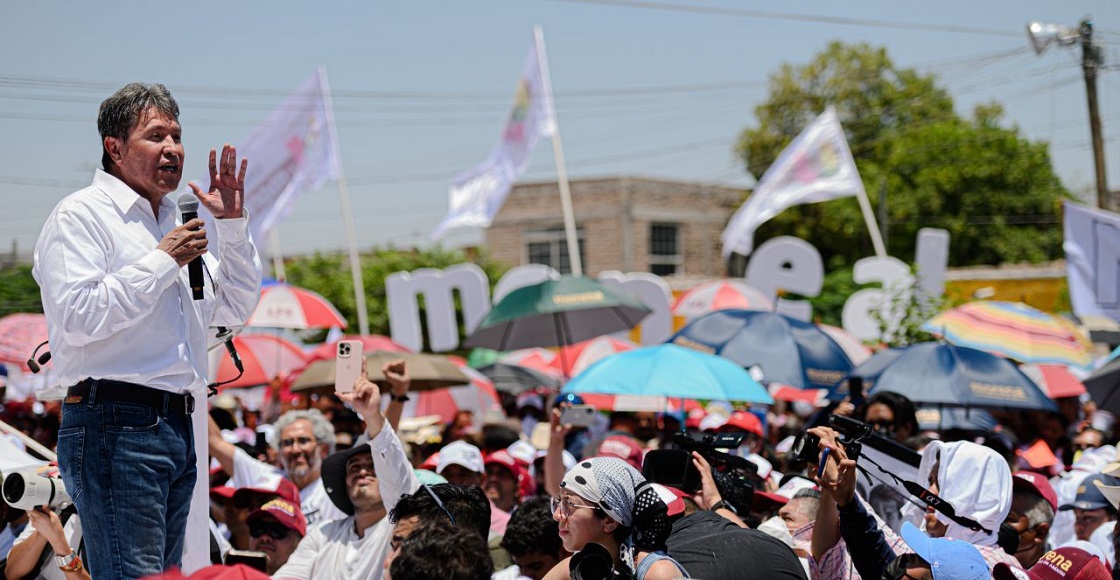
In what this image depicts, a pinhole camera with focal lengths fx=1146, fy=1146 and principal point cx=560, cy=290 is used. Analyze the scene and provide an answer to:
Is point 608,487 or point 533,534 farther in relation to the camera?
point 533,534

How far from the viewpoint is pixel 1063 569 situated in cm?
475

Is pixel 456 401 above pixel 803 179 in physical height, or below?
below

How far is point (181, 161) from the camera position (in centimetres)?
371

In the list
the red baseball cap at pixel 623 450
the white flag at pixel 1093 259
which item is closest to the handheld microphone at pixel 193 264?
the red baseball cap at pixel 623 450

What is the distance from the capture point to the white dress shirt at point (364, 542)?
16.1 feet

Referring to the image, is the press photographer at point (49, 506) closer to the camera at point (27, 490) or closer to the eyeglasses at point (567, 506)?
the camera at point (27, 490)

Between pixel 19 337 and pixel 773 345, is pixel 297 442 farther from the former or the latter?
pixel 19 337

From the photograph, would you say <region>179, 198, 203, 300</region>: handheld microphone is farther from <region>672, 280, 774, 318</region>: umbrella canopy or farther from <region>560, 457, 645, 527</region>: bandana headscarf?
<region>672, 280, 774, 318</region>: umbrella canopy

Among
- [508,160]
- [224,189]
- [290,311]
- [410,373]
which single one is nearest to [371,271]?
[508,160]

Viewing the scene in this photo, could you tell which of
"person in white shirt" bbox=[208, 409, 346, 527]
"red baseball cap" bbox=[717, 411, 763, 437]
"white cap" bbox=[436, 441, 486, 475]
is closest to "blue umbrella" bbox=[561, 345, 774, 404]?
"red baseball cap" bbox=[717, 411, 763, 437]

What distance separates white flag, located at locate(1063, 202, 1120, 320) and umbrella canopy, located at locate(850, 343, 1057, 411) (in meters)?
3.41

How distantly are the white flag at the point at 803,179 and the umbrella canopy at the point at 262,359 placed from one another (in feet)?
24.8

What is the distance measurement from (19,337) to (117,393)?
11287 millimetres

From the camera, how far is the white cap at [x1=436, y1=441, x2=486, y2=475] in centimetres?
675
